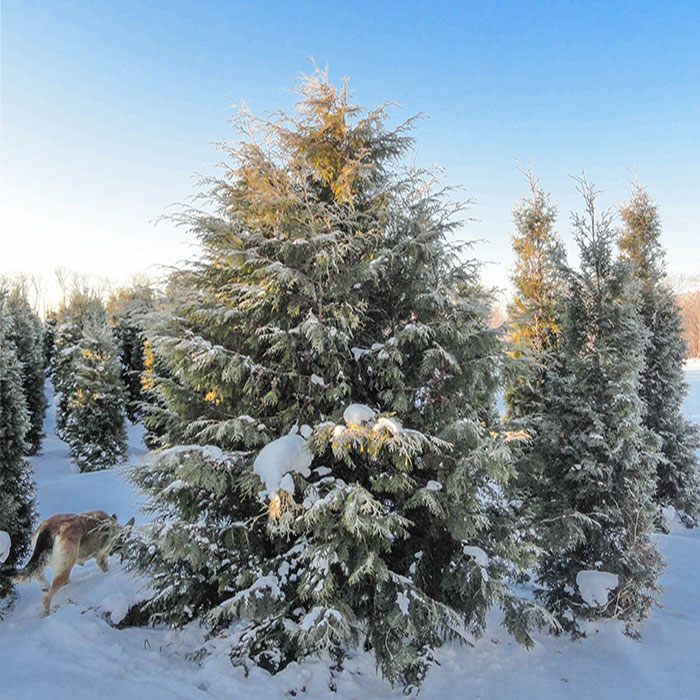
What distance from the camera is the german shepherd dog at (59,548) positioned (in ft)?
15.5

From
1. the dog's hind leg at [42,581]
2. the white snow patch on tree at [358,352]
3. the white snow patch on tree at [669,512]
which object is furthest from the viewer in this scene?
the white snow patch on tree at [669,512]

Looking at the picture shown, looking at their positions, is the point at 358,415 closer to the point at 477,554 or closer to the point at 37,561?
the point at 477,554

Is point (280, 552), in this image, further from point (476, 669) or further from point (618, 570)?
point (618, 570)

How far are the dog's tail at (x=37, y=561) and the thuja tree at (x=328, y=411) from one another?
5.01ft


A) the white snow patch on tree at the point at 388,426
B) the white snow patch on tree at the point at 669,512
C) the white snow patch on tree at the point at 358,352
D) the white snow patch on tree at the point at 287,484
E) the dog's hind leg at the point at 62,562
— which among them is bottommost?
the white snow patch on tree at the point at 669,512

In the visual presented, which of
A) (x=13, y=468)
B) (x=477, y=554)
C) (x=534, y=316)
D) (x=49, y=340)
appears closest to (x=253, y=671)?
(x=477, y=554)

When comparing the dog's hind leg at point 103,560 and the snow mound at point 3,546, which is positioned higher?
the snow mound at point 3,546

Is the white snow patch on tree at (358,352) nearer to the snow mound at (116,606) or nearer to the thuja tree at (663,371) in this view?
the snow mound at (116,606)

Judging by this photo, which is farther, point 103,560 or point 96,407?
point 96,407

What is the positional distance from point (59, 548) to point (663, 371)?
11.9 m

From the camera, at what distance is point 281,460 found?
3529 millimetres

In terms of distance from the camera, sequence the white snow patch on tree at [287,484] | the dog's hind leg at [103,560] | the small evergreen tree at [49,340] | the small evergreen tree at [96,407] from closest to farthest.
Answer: the white snow patch on tree at [287,484] → the dog's hind leg at [103,560] → the small evergreen tree at [96,407] → the small evergreen tree at [49,340]

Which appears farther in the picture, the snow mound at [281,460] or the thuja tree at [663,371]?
the thuja tree at [663,371]

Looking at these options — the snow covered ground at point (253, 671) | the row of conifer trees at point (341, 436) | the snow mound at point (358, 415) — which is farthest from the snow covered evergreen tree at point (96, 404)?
the snow mound at point (358, 415)
